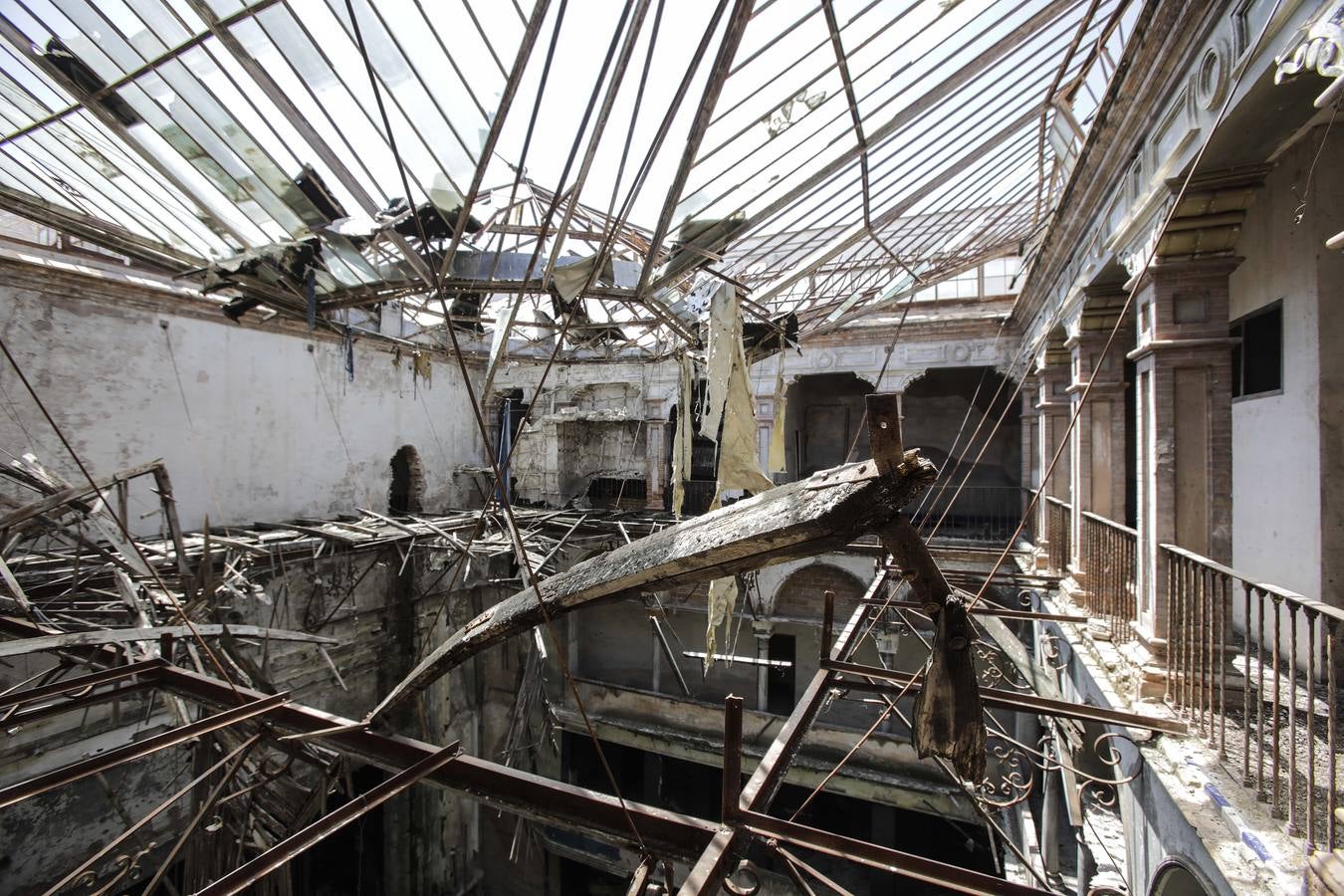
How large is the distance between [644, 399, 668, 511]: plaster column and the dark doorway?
162 inches

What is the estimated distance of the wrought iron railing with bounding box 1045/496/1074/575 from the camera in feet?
25.1

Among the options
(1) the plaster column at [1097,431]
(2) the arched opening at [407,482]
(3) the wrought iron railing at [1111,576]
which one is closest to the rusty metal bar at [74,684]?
(3) the wrought iron railing at [1111,576]

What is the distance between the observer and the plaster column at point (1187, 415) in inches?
160

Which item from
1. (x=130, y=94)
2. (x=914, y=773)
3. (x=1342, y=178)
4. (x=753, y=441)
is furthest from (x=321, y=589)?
(x=1342, y=178)

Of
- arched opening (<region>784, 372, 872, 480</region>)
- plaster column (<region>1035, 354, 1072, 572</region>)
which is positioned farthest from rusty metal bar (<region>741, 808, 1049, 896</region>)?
arched opening (<region>784, 372, 872, 480</region>)

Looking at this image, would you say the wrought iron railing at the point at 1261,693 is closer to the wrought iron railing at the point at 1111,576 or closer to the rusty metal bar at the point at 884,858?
the wrought iron railing at the point at 1111,576

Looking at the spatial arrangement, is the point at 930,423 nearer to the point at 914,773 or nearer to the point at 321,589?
the point at 914,773

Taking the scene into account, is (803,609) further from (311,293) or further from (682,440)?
(311,293)

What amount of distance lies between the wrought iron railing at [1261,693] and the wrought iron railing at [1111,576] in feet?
2.44

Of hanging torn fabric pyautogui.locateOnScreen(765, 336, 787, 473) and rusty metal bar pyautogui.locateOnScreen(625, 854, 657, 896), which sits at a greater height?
hanging torn fabric pyautogui.locateOnScreen(765, 336, 787, 473)

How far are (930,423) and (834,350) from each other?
4.54 m

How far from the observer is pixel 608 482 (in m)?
16.4

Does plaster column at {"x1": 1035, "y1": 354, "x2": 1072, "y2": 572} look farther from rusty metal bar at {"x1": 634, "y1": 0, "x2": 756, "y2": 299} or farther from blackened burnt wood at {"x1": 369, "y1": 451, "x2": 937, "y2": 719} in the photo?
blackened burnt wood at {"x1": 369, "y1": 451, "x2": 937, "y2": 719}

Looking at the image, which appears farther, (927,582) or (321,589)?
(321,589)
